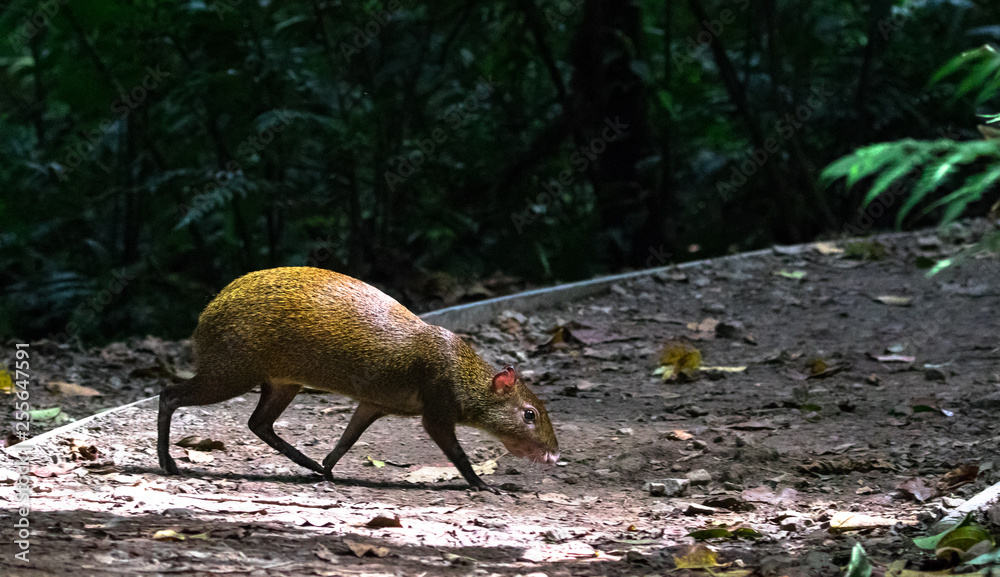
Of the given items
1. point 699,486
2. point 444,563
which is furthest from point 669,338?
point 444,563

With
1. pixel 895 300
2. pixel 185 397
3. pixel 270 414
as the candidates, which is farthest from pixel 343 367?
pixel 895 300

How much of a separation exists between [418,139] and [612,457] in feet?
19.7

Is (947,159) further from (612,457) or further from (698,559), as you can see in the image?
(612,457)

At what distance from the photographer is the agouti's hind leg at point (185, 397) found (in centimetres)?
384

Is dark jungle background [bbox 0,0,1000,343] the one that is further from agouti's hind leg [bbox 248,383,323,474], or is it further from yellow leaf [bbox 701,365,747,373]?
agouti's hind leg [bbox 248,383,323,474]

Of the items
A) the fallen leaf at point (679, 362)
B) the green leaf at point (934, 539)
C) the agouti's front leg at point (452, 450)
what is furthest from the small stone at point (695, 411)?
the green leaf at point (934, 539)

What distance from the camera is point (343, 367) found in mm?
3898

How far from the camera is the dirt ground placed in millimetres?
2832

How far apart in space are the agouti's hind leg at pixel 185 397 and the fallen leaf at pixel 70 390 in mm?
1679

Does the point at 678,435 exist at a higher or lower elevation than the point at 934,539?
lower

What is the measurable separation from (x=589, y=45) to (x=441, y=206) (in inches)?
82.4

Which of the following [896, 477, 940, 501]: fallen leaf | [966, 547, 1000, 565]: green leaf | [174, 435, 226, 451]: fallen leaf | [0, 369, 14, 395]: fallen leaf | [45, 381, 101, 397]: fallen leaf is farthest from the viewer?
[45, 381, 101, 397]: fallen leaf

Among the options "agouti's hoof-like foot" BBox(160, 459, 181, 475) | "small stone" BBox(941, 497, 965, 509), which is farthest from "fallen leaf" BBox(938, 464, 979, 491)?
"agouti's hoof-like foot" BBox(160, 459, 181, 475)

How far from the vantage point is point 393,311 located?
160 inches
